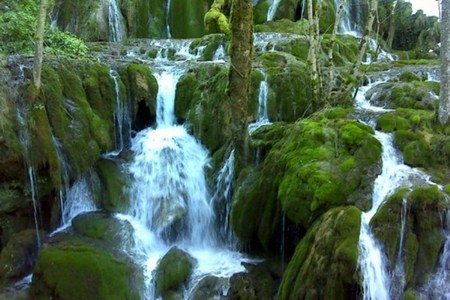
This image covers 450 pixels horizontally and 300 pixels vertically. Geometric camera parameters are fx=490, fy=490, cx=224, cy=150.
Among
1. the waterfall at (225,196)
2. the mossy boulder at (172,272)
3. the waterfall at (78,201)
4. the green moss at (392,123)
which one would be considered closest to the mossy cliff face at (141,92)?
the waterfall at (78,201)

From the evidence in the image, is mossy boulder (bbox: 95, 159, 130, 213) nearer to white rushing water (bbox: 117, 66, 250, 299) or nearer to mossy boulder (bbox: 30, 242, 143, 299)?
white rushing water (bbox: 117, 66, 250, 299)

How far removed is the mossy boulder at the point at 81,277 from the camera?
8.64m

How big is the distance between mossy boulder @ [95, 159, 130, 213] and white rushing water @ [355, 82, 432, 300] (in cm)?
596

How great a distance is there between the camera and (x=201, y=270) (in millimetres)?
9773

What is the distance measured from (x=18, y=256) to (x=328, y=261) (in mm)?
6356

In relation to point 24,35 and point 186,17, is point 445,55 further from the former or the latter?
point 186,17

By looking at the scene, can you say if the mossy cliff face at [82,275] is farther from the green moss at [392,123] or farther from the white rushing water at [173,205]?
the green moss at [392,123]

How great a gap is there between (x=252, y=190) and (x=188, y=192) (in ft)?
8.13

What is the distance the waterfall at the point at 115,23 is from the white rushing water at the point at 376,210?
16825 mm

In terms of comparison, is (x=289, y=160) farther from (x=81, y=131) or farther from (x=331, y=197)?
(x=81, y=131)

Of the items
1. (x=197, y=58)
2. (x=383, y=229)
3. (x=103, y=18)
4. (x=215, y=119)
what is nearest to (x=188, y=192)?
(x=215, y=119)

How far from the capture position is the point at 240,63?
9.77m

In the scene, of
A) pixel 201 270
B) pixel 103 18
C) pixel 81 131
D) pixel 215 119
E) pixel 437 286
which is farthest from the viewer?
pixel 103 18

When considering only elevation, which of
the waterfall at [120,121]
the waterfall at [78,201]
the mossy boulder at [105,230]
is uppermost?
the waterfall at [120,121]
